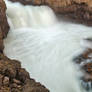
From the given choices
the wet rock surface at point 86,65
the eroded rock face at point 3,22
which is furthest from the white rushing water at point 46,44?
the eroded rock face at point 3,22

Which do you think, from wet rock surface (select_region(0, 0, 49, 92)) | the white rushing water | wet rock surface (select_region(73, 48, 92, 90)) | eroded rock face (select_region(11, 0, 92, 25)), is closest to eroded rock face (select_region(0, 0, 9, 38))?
the white rushing water

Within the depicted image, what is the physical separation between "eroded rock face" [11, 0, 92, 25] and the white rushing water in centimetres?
43

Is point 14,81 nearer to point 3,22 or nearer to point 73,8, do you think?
point 3,22

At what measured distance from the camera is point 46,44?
1041 cm

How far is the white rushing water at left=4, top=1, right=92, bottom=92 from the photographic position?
7723 millimetres

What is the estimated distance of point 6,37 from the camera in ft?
34.8

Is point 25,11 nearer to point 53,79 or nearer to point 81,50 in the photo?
point 81,50

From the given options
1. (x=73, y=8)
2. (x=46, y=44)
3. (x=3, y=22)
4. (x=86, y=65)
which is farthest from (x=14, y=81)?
(x=73, y=8)

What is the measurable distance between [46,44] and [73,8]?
4346 millimetres

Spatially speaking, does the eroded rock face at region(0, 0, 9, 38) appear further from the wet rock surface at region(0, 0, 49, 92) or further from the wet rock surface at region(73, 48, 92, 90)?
the wet rock surface at region(0, 0, 49, 92)

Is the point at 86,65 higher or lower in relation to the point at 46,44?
higher

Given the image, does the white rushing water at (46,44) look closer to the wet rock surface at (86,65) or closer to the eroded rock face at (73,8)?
the wet rock surface at (86,65)

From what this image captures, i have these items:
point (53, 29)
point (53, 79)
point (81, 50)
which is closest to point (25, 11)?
point (53, 29)

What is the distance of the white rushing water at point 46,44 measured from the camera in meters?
7.72
